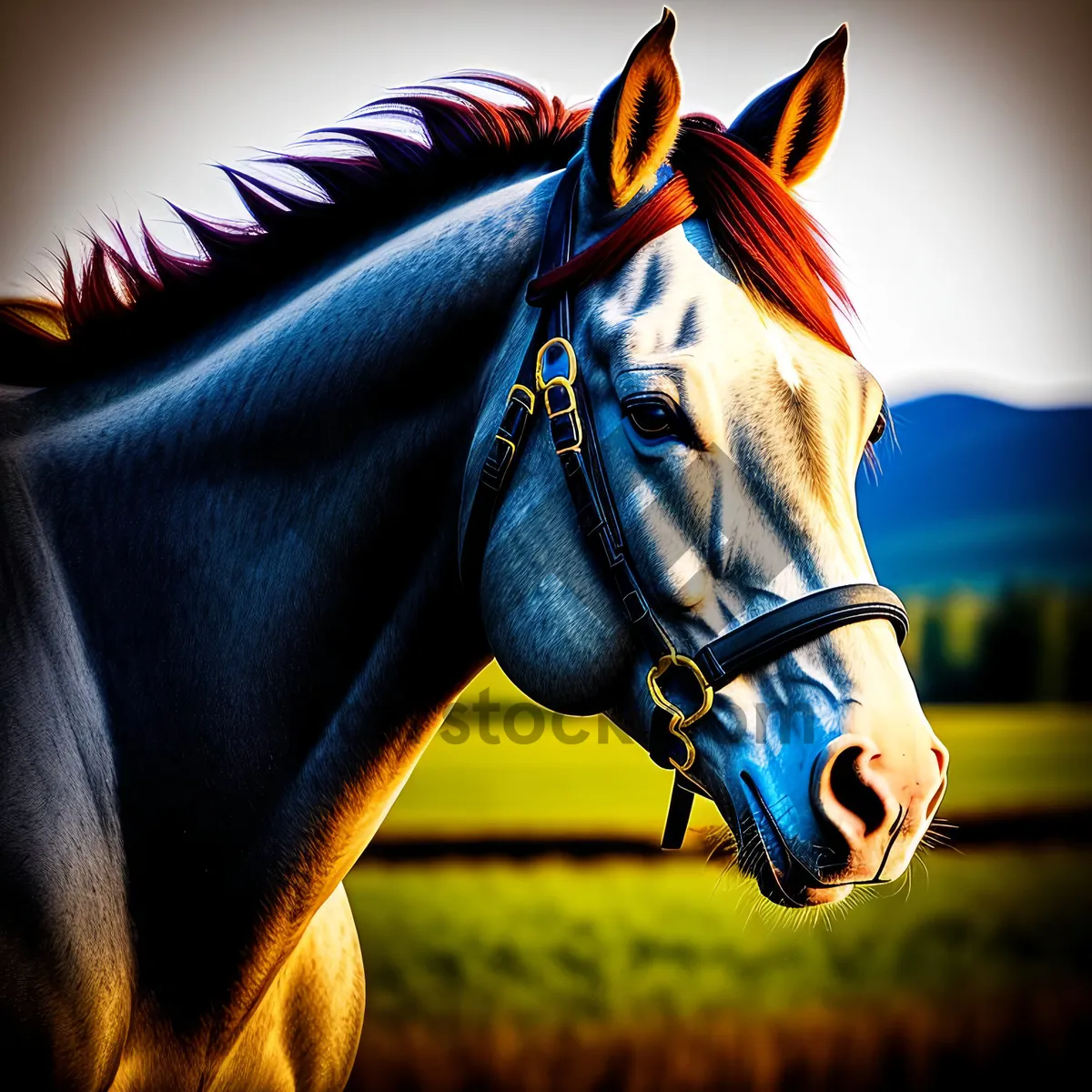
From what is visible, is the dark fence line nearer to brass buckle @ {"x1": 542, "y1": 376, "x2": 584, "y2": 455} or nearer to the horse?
the horse

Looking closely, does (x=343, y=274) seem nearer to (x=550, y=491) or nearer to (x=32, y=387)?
(x=550, y=491)

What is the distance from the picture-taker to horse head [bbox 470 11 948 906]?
1.04 m

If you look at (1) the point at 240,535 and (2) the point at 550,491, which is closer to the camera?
(2) the point at 550,491

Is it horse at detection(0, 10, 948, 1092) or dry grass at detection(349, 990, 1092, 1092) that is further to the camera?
dry grass at detection(349, 990, 1092, 1092)

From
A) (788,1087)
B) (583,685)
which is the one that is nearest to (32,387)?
(583,685)

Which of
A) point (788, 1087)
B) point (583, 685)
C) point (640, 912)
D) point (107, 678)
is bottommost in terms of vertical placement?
point (788, 1087)

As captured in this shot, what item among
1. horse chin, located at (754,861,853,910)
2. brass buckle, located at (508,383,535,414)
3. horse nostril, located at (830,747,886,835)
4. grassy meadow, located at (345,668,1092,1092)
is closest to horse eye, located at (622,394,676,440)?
brass buckle, located at (508,383,535,414)

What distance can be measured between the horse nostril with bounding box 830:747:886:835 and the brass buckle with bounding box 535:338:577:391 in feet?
2.01

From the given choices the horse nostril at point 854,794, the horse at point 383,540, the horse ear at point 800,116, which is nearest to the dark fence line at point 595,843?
the horse at point 383,540

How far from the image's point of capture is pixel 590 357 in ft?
4.13

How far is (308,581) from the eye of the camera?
1.42m

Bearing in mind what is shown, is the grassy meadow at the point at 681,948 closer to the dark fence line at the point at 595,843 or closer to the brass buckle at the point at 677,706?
the dark fence line at the point at 595,843

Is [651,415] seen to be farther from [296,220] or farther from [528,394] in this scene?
[296,220]

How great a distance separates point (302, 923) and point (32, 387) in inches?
45.2
